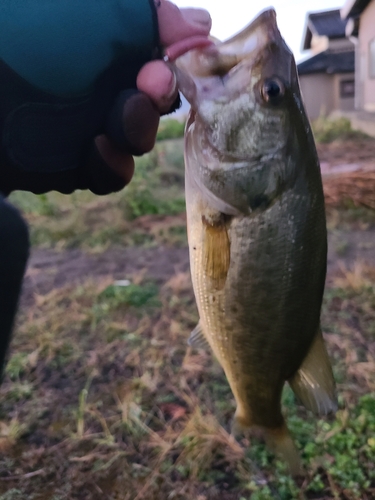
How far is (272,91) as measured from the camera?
4.20ft

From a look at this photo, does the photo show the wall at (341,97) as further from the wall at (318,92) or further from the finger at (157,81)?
the finger at (157,81)

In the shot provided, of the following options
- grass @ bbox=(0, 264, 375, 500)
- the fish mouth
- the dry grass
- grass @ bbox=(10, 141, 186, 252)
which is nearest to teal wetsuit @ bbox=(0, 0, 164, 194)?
the fish mouth

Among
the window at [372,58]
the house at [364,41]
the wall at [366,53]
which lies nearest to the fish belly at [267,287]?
the house at [364,41]

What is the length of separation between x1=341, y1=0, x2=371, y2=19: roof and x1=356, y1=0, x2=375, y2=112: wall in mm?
115

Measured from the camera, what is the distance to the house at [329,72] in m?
16.3

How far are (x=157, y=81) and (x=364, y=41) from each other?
12.8 metres

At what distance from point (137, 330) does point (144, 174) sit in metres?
4.09

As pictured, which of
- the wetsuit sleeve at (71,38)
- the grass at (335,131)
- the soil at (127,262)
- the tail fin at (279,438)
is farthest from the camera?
the grass at (335,131)

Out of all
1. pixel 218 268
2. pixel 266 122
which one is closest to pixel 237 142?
pixel 266 122

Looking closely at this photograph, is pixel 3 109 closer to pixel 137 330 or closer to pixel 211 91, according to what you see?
pixel 211 91

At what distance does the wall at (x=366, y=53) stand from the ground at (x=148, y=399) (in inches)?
345

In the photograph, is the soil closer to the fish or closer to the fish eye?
the fish

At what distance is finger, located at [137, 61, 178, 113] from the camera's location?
1.32 metres

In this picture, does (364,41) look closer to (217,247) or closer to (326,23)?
(326,23)
